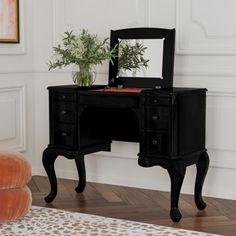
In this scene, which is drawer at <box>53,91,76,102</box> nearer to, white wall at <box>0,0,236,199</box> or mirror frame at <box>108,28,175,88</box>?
mirror frame at <box>108,28,175,88</box>

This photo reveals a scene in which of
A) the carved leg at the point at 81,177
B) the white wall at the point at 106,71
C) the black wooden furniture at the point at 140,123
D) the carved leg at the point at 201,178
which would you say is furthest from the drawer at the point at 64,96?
the carved leg at the point at 201,178

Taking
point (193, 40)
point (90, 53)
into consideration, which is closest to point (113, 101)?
point (90, 53)

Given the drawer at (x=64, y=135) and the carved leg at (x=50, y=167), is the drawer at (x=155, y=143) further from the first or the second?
the carved leg at (x=50, y=167)

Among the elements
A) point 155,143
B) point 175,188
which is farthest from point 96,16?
point 175,188

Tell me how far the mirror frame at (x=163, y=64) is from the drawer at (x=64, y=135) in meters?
0.51

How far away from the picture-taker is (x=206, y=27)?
14.1 ft

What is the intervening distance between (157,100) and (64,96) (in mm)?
765

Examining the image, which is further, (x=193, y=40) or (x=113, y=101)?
(x=193, y=40)

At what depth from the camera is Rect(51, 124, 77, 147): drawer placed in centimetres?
425

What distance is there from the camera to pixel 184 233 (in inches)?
138

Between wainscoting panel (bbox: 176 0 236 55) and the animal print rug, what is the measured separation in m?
1.40

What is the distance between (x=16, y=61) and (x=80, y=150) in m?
1.19

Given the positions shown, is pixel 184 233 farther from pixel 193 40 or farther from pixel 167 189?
pixel 193 40

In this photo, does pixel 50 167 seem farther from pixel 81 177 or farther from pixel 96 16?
pixel 96 16
